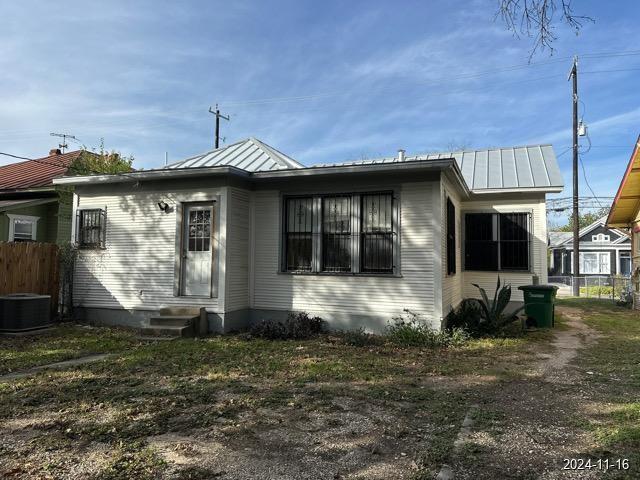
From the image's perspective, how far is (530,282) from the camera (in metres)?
11.6

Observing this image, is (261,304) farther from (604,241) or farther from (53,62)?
(604,241)

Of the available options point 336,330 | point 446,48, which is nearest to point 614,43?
point 446,48

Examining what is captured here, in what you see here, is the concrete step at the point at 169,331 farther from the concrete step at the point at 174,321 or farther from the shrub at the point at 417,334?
the shrub at the point at 417,334

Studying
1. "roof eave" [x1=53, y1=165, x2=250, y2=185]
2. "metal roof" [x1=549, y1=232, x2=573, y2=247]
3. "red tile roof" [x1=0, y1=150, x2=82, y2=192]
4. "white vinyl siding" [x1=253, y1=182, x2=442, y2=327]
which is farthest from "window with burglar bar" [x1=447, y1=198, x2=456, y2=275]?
"metal roof" [x1=549, y1=232, x2=573, y2=247]

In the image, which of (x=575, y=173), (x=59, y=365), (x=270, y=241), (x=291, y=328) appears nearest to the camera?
(x=59, y=365)

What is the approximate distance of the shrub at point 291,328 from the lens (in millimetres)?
8328

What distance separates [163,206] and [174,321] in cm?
250

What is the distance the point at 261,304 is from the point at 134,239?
3.14 metres

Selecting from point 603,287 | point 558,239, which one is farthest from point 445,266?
point 558,239

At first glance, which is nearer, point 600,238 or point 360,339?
point 360,339

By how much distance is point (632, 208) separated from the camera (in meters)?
15.6

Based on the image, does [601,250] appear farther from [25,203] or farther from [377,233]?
[25,203]

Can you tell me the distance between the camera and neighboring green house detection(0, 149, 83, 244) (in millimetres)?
14539
